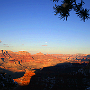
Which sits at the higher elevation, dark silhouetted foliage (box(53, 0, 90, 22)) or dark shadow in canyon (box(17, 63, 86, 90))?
dark silhouetted foliage (box(53, 0, 90, 22))

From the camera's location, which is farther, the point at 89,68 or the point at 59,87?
the point at 89,68

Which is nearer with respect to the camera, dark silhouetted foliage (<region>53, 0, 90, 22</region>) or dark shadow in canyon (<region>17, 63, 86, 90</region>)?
dark silhouetted foliage (<region>53, 0, 90, 22</region>)

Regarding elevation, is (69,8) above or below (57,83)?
above

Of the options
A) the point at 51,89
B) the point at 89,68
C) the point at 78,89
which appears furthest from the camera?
the point at 89,68

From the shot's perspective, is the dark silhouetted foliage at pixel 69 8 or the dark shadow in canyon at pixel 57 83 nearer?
the dark silhouetted foliage at pixel 69 8

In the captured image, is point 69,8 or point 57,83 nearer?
point 69,8

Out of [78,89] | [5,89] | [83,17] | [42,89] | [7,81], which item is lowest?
[42,89]

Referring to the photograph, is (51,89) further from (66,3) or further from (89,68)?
(66,3)

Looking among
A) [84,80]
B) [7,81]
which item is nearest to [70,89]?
[84,80]

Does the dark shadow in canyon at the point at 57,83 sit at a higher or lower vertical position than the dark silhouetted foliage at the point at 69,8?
lower

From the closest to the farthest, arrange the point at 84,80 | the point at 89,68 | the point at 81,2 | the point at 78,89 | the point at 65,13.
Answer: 1. the point at 81,2
2. the point at 65,13
3. the point at 78,89
4. the point at 84,80
5. the point at 89,68

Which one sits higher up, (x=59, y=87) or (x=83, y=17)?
(x=83, y=17)
